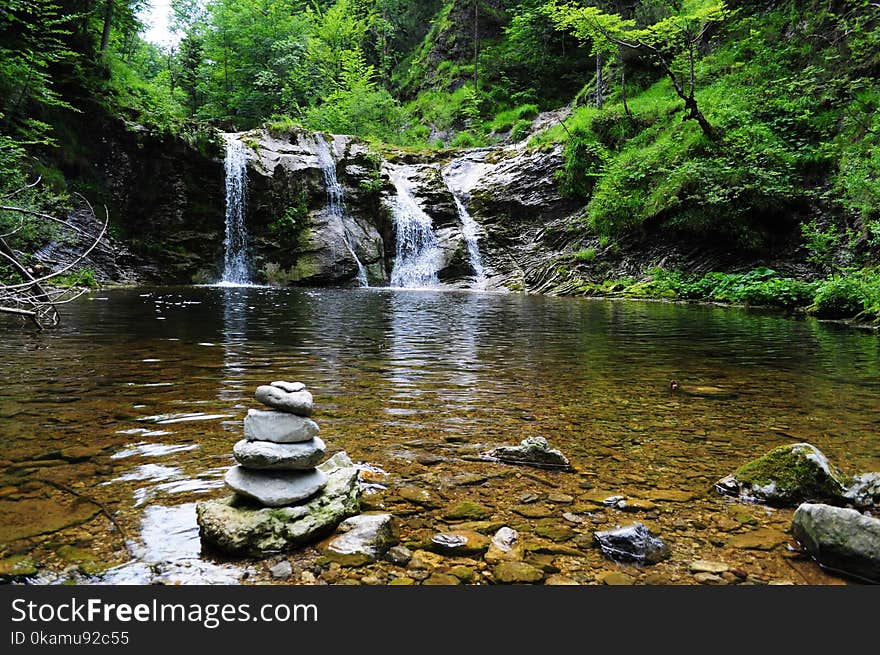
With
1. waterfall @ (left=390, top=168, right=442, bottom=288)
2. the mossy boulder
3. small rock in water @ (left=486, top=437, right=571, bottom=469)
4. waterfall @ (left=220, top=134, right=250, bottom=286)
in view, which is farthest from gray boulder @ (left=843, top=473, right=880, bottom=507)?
waterfall @ (left=220, top=134, right=250, bottom=286)

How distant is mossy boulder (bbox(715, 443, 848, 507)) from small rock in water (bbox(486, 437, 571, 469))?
958 mm

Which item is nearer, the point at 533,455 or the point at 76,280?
the point at 533,455

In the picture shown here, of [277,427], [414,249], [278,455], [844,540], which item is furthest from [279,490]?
[414,249]

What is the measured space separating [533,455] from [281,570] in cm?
184

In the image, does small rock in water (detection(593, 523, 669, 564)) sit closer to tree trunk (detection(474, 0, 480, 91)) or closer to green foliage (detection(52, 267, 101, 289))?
green foliage (detection(52, 267, 101, 289))

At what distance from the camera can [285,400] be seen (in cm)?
280

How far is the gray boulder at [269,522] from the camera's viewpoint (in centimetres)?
229

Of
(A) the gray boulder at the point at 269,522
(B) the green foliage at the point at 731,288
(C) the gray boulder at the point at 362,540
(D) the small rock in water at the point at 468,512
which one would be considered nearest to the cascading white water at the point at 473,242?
(B) the green foliage at the point at 731,288

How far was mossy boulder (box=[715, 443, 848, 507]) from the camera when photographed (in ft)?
9.22

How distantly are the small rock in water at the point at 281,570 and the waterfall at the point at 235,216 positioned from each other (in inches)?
990

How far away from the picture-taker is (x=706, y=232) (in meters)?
18.9

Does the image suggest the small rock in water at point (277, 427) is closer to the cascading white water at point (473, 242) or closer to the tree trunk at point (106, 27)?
the cascading white water at point (473, 242)

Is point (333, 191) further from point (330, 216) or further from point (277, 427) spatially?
point (277, 427)

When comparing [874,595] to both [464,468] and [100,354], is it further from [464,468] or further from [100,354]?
[100,354]
